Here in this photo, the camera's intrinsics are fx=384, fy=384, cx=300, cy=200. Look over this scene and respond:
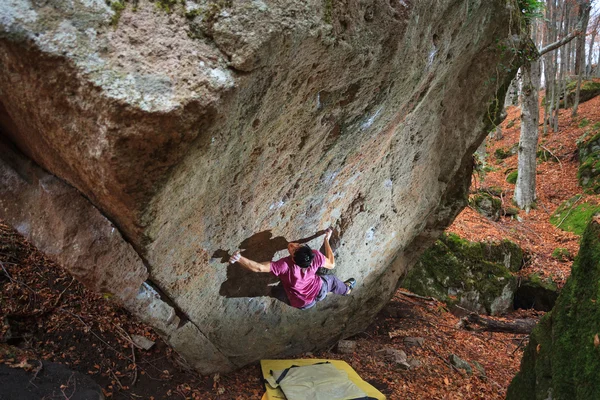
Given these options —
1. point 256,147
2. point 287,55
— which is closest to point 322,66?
point 287,55

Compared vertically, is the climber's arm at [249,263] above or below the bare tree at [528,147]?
below

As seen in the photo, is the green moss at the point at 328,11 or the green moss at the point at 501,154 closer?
the green moss at the point at 328,11

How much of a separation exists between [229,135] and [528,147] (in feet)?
40.9

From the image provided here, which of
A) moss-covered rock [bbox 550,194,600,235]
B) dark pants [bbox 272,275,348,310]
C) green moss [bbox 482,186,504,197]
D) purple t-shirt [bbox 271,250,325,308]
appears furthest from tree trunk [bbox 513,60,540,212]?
purple t-shirt [bbox 271,250,325,308]

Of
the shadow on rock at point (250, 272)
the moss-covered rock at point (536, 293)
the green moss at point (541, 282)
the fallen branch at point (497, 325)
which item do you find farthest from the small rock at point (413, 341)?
the green moss at point (541, 282)

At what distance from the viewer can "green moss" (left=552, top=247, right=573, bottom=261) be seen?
1020 cm

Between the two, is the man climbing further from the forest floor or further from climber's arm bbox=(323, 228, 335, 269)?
the forest floor

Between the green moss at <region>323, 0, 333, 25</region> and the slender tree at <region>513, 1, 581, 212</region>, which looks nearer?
the green moss at <region>323, 0, 333, 25</region>

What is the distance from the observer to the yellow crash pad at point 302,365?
5.07 meters

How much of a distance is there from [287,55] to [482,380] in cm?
604

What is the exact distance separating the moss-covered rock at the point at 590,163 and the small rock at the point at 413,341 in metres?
9.61

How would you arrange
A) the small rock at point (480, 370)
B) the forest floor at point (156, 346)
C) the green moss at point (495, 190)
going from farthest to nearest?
the green moss at point (495, 190) → the small rock at point (480, 370) → the forest floor at point (156, 346)

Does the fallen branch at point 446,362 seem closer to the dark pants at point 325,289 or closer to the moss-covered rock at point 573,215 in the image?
the dark pants at point 325,289

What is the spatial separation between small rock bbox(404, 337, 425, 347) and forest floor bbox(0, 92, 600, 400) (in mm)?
89
